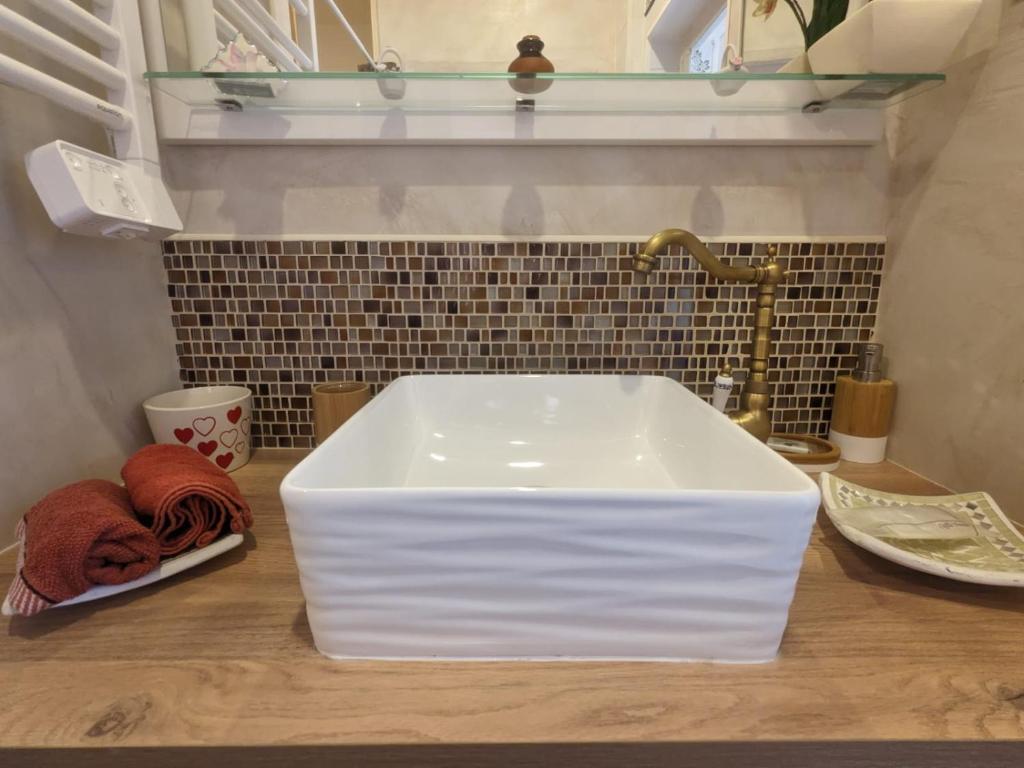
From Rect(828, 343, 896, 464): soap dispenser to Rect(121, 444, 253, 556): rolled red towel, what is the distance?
2.91ft

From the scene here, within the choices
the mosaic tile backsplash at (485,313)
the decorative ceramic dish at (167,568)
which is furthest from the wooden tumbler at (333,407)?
the decorative ceramic dish at (167,568)

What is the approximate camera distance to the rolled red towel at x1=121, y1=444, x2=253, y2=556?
0.51 m

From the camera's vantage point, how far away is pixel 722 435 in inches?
22.3

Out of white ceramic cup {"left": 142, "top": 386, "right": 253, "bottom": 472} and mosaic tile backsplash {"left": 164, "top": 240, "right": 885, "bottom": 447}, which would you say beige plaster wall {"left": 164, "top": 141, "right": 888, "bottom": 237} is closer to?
mosaic tile backsplash {"left": 164, "top": 240, "right": 885, "bottom": 447}

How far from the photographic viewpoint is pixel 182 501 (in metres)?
0.52

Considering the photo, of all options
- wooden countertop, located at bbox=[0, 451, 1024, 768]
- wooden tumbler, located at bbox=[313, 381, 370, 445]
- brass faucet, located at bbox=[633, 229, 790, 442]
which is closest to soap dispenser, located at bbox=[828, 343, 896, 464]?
brass faucet, located at bbox=[633, 229, 790, 442]

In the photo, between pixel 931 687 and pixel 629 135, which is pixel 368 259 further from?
pixel 931 687

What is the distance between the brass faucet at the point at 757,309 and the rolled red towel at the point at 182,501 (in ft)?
1.90

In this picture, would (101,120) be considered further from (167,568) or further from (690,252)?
(690,252)

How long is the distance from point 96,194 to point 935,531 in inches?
39.5

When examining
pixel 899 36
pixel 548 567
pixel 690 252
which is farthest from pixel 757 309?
pixel 548 567

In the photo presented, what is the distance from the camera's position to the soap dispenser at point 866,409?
31.1 inches

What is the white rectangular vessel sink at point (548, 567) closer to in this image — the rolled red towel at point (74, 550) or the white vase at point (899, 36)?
the rolled red towel at point (74, 550)

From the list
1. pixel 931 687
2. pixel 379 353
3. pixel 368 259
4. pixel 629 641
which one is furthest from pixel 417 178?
pixel 931 687
